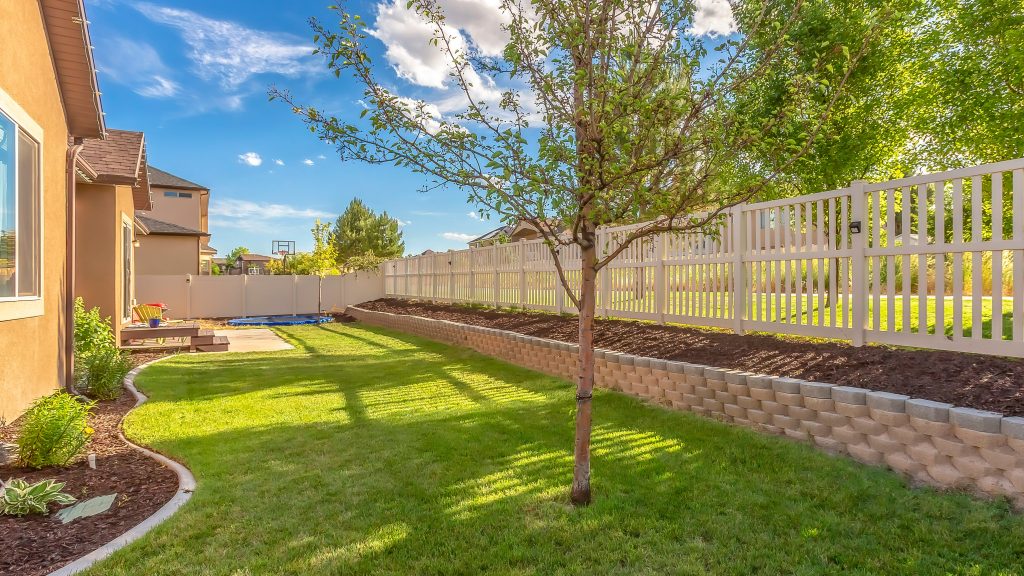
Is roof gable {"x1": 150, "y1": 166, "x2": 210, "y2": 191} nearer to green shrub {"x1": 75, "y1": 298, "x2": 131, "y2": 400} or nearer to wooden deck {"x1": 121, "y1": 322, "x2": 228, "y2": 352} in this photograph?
wooden deck {"x1": 121, "y1": 322, "x2": 228, "y2": 352}

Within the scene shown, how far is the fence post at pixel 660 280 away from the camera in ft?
24.4

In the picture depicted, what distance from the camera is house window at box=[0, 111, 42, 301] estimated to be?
4391 millimetres

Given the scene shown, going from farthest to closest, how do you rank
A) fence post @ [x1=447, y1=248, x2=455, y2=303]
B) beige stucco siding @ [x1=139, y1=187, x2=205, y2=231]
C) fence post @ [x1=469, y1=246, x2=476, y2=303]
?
1. beige stucco siding @ [x1=139, y1=187, x2=205, y2=231]
2. fence post @ [x1=447, y1=248, x2=455, y2=303]
3. fence post @ [x1=469, y1=246, x2=476, y2=303]

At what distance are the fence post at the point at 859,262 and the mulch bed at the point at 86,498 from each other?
551 centimetres

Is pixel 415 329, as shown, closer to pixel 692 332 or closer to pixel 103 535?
pixel 692 332

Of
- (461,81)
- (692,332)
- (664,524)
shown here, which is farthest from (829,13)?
(664,524)

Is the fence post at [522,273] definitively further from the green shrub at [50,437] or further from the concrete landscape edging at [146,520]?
the green shrub at [50,437]

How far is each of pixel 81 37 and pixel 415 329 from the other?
332 inches

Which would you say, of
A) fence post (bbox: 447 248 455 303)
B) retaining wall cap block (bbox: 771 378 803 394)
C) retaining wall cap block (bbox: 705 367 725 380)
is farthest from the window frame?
fence post (bbox: 447 248 455 303)

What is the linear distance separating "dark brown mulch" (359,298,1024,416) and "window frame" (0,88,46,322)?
5.70 meters

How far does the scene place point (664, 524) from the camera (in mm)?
2834

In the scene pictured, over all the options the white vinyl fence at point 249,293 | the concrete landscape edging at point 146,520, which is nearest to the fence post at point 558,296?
the concrete landscape edging at point 146,520

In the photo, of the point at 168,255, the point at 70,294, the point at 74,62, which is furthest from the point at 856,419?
the point at 168,255

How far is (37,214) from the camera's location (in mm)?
5105
